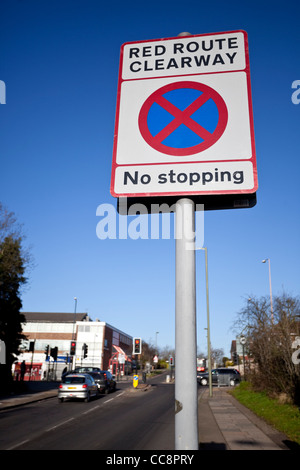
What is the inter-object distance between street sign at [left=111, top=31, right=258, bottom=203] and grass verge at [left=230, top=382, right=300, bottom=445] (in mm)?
8947

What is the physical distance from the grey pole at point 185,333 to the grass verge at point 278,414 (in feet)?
28.4

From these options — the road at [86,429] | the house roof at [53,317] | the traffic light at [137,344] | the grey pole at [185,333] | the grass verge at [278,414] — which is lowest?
the road at [86,429]

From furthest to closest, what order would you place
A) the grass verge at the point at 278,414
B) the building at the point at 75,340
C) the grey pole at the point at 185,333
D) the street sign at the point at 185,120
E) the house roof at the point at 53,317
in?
the house roof at the point at 53,317
the building at the point at 75,340
the grass verge at the point at 278,414
the street sign at the point at 185,120
the grey pole at the point at 185,333

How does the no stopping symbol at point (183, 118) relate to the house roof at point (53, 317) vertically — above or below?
below

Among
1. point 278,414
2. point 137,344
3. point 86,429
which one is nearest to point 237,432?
point 278,414

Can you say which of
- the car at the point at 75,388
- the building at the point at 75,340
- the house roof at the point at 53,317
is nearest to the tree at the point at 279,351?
the car at the point at 75,388

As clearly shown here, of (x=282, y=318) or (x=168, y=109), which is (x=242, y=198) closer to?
(x=168, y=109)

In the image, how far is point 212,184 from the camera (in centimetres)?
238

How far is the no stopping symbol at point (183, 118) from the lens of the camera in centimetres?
250

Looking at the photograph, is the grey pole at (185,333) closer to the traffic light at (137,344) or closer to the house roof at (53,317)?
the traffic light at (137,344)

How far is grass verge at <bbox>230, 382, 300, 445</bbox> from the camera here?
10.3 m

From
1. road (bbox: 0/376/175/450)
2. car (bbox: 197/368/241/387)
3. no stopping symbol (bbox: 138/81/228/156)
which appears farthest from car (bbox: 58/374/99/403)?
no stopping symbol (bbox: 138/81/228/156)

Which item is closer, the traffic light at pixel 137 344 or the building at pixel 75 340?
the traffic light at pixel 137 344
